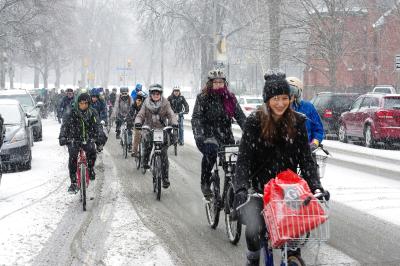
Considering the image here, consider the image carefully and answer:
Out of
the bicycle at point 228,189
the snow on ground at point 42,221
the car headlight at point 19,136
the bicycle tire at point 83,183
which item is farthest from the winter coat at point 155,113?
the bicycle at point 228,189

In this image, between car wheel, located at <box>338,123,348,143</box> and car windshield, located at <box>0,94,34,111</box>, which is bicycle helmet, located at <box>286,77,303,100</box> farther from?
car windshield, located at <box>0,94,34,111</box>

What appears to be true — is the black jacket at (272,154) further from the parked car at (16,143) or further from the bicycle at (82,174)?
the parked car at (16,143)

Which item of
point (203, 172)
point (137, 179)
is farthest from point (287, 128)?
point (137, 179)

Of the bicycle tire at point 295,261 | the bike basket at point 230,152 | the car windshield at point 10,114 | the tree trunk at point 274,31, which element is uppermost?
the tree trunk at point 274,31

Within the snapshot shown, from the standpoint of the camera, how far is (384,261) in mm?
5973

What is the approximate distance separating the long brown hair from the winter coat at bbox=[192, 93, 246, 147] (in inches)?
115

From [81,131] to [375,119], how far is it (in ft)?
38.9

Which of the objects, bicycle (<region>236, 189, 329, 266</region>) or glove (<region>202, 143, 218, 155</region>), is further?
glove (<region>202, 143, 218, 155</region>)

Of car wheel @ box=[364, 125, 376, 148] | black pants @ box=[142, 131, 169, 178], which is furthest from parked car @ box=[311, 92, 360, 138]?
black pants @ box=[142, 131, 169, 178]

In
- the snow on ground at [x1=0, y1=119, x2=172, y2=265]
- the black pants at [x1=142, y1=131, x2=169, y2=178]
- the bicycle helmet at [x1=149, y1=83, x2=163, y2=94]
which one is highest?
the bicycle helmet at [x1=149, y1=83, x2=163, y2=94]

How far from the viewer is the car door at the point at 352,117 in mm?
20328

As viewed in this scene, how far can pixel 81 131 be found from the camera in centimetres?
923

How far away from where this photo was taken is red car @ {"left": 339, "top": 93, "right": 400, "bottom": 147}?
18.3 metres

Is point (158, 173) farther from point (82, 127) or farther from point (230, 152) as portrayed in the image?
point (230, 152)
